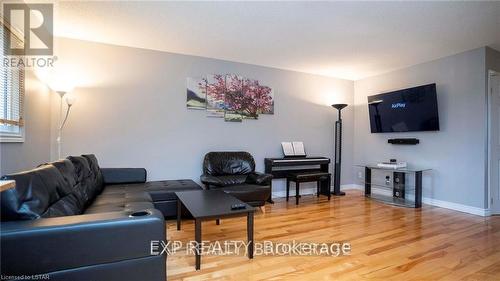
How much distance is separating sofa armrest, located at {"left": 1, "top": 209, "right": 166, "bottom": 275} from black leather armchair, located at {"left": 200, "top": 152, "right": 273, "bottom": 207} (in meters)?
1.91

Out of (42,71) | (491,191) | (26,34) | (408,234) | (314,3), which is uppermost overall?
(314,3)

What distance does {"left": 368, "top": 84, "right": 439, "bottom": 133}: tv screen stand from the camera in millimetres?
4047

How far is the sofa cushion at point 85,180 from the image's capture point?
232 cm

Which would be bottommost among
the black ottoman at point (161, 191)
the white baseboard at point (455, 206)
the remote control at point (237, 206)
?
the white baseboard at point (455, 206)

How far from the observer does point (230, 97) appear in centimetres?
437

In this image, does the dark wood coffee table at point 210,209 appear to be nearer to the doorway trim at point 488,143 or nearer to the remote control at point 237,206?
the remote control at point 237,206

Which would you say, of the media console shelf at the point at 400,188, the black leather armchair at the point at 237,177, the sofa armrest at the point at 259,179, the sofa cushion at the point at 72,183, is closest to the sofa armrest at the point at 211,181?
the black leather armchair at the point at 237,177

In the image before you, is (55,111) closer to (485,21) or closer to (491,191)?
(485,21)

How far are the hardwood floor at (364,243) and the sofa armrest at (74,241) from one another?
26.0 inches

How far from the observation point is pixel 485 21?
282 cm

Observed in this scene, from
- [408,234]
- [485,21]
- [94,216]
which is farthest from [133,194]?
[485,21]

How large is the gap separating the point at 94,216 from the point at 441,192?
486cm

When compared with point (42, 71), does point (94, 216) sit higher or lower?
lower

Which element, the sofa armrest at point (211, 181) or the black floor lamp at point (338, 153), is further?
the black floor lamp at point (338, 153)
